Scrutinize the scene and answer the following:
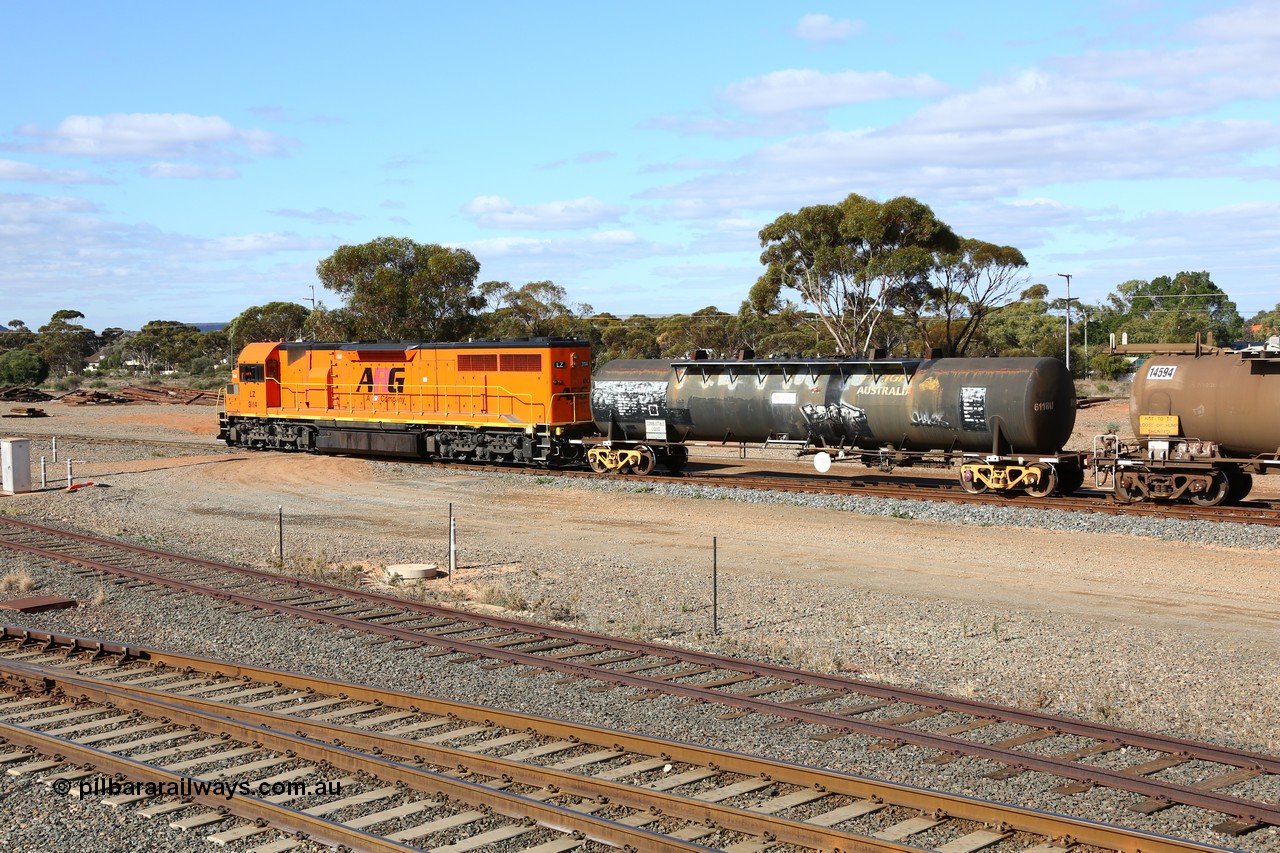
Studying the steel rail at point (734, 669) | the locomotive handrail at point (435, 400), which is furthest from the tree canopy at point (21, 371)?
the steel rail at point (734, 669)

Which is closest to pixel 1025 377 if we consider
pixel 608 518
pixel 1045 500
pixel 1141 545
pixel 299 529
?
pixel 1045 500

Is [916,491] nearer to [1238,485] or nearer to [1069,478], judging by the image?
[1069,478]

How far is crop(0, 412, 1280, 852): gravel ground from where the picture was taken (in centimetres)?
973

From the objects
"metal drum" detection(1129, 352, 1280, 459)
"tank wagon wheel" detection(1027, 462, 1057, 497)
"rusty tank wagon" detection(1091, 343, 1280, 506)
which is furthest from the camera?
"tank wagon wheel" detection(1027, 462, 1057, 497)

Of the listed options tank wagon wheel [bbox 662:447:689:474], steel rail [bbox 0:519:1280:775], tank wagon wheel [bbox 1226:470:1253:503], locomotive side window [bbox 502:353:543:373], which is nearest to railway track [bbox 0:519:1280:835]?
steel rail [bbox 0:519:1280:775]

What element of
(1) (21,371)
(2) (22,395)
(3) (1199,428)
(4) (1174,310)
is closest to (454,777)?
(3) (1199,428)

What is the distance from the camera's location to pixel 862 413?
2612 centimetres

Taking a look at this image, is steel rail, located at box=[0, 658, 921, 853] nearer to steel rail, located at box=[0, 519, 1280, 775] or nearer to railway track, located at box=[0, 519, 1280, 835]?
railway track, located at box=[0, 519, 1280, 835]

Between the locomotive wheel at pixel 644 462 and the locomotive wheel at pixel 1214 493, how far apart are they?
13.6 metres

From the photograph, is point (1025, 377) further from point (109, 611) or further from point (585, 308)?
point (585, 308)

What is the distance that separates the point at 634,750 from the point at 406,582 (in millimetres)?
9247

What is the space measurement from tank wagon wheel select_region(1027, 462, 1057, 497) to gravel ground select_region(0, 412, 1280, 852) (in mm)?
1539

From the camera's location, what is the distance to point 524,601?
15.9 meters

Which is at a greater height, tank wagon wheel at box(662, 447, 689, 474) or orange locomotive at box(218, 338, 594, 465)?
orange locomotive at box(218, 338, 594, 465)
